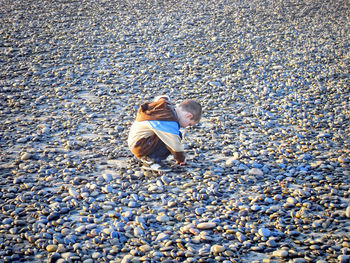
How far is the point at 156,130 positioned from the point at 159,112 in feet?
0.95

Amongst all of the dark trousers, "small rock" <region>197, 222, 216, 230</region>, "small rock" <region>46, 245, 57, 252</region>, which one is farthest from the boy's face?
"small rock" <region>46, 245, 57, 252</region>

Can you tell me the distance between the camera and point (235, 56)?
39.2ft

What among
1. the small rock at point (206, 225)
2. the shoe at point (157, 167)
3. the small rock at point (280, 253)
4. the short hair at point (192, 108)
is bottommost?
the small rock at point (280, 253)

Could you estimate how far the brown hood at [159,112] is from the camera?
572 centimetres

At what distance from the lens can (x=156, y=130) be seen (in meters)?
5.70

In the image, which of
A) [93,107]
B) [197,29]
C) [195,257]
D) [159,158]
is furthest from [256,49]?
[195,257]

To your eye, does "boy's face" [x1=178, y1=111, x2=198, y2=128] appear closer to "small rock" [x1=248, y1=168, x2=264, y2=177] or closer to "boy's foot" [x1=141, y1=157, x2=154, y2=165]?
"boy's foot" [x1=141, y1=157, x2=154, y2=165]

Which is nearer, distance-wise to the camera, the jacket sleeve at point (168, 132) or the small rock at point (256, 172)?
the jacket sleeve at point (168, 132)

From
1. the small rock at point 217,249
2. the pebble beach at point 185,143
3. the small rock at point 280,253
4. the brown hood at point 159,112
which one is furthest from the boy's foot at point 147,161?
the small rock at point 280,253

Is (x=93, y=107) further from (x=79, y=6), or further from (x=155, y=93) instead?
(x=79, y=6)

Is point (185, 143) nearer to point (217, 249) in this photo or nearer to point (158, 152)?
point (158, 152)

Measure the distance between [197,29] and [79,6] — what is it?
6.76 metres

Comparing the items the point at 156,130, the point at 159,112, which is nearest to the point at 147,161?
the point at 156,130

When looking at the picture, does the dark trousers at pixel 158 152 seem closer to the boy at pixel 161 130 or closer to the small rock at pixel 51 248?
the boy at pixel 161 130
